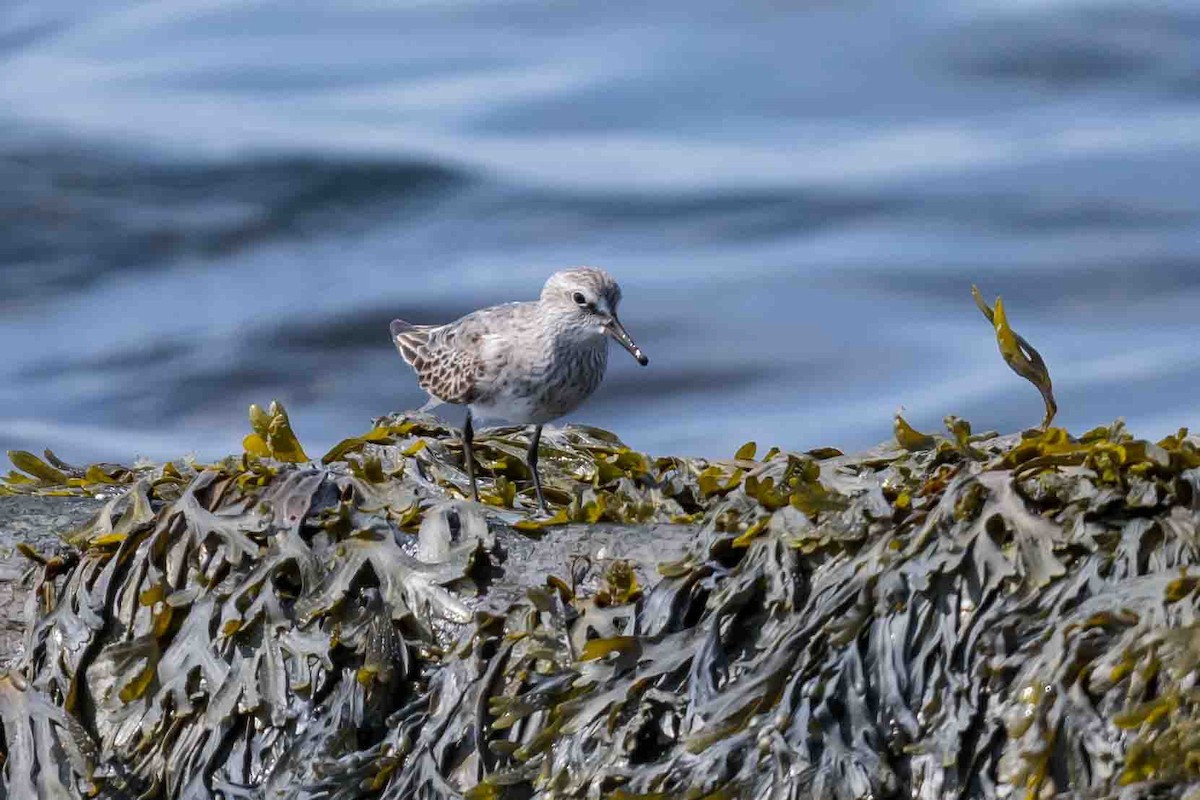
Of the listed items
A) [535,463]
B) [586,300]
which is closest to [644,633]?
[535,463]

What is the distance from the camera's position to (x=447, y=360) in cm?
463

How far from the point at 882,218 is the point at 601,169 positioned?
1802 millimetres

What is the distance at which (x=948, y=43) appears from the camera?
35.8ft

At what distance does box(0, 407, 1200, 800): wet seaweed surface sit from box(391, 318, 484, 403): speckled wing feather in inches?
38.9

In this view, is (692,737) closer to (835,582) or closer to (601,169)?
(835,582)

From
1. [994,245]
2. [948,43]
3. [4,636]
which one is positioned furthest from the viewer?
[948,43]

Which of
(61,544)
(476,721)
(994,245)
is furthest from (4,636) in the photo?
(994,245)

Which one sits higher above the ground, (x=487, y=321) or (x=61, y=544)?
(x=487, y=321)

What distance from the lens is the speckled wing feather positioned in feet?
14.7

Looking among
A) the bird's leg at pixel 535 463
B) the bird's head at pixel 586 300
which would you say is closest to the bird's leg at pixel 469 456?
the bird's leg at pixel 535 463

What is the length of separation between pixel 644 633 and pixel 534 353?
1.65 meters

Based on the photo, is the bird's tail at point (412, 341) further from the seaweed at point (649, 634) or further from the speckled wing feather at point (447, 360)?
the seaweed at point (649, 634)

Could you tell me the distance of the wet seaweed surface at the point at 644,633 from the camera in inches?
99.3

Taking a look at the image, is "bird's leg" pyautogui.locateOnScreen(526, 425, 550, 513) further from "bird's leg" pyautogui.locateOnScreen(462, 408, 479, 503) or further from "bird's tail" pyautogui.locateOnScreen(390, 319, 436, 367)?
"bird's tail" pyautogui.locateOnScreen(390, 319, 436, 367)
